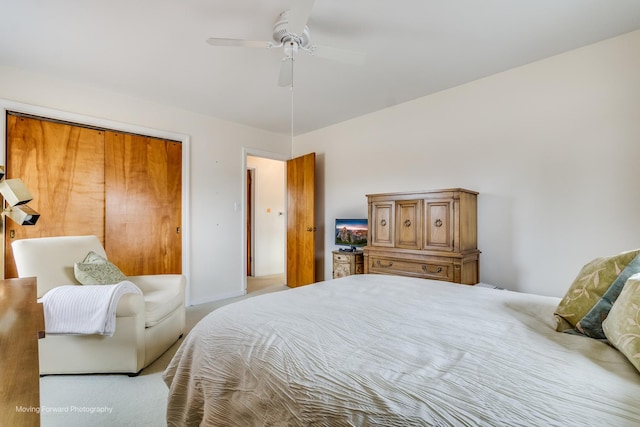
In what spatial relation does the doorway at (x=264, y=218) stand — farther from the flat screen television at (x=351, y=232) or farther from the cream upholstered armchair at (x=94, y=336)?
the cream upholstered armchair at (x=94, y=336)

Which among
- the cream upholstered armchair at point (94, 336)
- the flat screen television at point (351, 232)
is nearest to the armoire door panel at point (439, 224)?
the flat screen television at point (351, 232)

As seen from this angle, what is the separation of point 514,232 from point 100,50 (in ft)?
12.7

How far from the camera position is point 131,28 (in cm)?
209

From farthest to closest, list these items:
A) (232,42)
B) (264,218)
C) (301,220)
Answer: (264,218) → (301,220) → (232,42)

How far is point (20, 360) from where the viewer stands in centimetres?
63

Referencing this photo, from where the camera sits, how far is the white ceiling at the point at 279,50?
1898mm

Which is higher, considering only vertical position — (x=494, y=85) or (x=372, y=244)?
(x=494, y=85)

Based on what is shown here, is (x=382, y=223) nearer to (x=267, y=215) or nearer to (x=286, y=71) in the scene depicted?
(x=286, y=71)

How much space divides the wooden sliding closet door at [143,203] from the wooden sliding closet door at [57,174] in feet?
0.38

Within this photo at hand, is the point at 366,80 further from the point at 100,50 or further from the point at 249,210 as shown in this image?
the point at 249,210

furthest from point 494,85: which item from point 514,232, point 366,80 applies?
point 514,232

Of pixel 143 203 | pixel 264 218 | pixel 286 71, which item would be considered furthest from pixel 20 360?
pixel 264 218

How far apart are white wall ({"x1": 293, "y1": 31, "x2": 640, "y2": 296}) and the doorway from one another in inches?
120

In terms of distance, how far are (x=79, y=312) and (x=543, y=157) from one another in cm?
372
